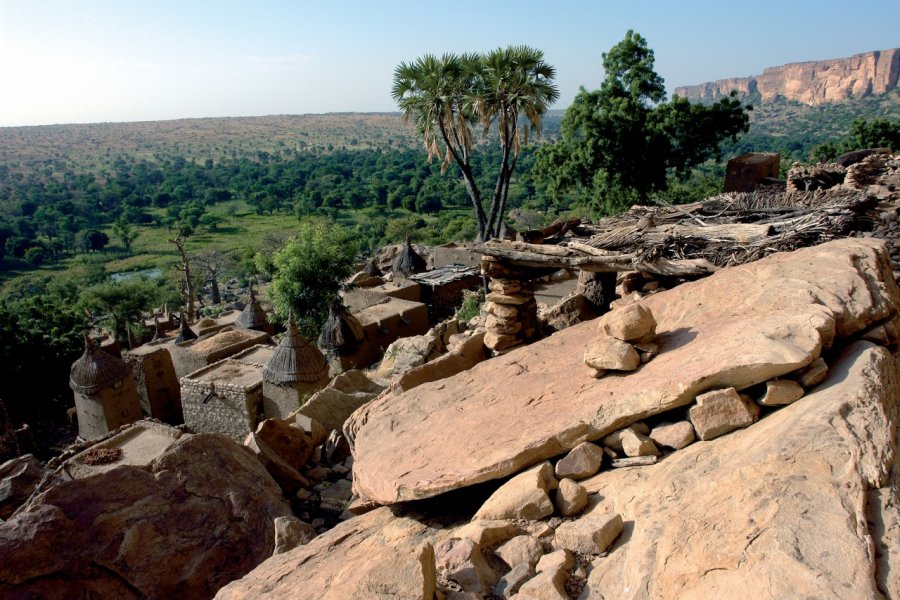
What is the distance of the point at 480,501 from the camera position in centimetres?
394

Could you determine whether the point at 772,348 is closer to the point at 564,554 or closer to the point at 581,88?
the point at 564,554

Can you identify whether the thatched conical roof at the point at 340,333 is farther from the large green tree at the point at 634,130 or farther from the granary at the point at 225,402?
the large green tree at the point at 634,130

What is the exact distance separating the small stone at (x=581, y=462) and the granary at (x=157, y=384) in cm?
1577

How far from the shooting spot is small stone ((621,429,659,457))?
341 centimetres

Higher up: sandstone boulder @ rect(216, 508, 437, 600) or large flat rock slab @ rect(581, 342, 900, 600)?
large flat rock slab @ rect(581, 342, 900, 600)

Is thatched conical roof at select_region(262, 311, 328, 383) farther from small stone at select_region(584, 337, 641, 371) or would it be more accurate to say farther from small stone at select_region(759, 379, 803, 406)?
small stone at select_region(759, 379, 803, 406)

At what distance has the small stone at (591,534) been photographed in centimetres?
290

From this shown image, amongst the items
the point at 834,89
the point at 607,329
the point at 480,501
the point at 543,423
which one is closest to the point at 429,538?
the point at 480,501

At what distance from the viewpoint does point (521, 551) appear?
2.98 meters

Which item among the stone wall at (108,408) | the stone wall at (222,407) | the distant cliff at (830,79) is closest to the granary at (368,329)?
the stone wall at (222,407)

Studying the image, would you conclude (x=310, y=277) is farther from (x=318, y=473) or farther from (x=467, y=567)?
(x=467, y=567)

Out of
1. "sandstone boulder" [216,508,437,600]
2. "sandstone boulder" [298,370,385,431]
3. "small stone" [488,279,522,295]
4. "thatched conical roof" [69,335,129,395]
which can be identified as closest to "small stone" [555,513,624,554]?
"sandstone boulder" [216,508,437,600]

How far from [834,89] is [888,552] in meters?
161

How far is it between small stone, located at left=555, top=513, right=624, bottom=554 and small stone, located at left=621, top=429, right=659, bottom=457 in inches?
19.7
